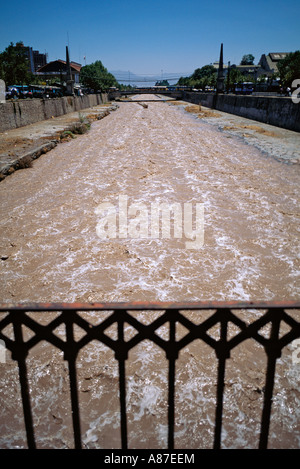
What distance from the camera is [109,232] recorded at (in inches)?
294

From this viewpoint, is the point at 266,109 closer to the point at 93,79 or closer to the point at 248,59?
the point at 93,79

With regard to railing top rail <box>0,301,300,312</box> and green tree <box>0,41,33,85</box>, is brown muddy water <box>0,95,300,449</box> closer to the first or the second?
railing top rail <box>0,301,300,312</box>

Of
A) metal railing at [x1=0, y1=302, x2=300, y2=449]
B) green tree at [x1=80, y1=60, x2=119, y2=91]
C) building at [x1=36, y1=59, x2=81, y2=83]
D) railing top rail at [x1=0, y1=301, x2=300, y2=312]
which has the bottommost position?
metal railing at [x1=0, y1=302, x2=300, y2=449]

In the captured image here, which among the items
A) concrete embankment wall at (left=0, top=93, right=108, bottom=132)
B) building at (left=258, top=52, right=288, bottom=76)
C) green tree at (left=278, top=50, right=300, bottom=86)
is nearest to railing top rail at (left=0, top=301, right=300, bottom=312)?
concrete embankment wall at (left=0, top=93, right=108, bottom=132)

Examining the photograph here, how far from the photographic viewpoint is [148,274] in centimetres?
579

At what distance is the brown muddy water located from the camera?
3.17 m

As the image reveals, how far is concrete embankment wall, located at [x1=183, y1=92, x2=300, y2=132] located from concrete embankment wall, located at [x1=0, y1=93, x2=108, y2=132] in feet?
57.9

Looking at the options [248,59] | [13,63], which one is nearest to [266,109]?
[13,63]

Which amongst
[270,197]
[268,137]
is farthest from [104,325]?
[268,137]

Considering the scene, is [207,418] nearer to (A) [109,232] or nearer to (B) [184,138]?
(A) [109,232]

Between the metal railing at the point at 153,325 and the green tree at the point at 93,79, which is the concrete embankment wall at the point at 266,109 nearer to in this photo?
the metal railing at the point at 153,325

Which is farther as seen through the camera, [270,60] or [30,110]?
[270,60]

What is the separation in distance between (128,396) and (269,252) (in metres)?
4.29

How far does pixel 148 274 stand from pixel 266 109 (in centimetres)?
2343
